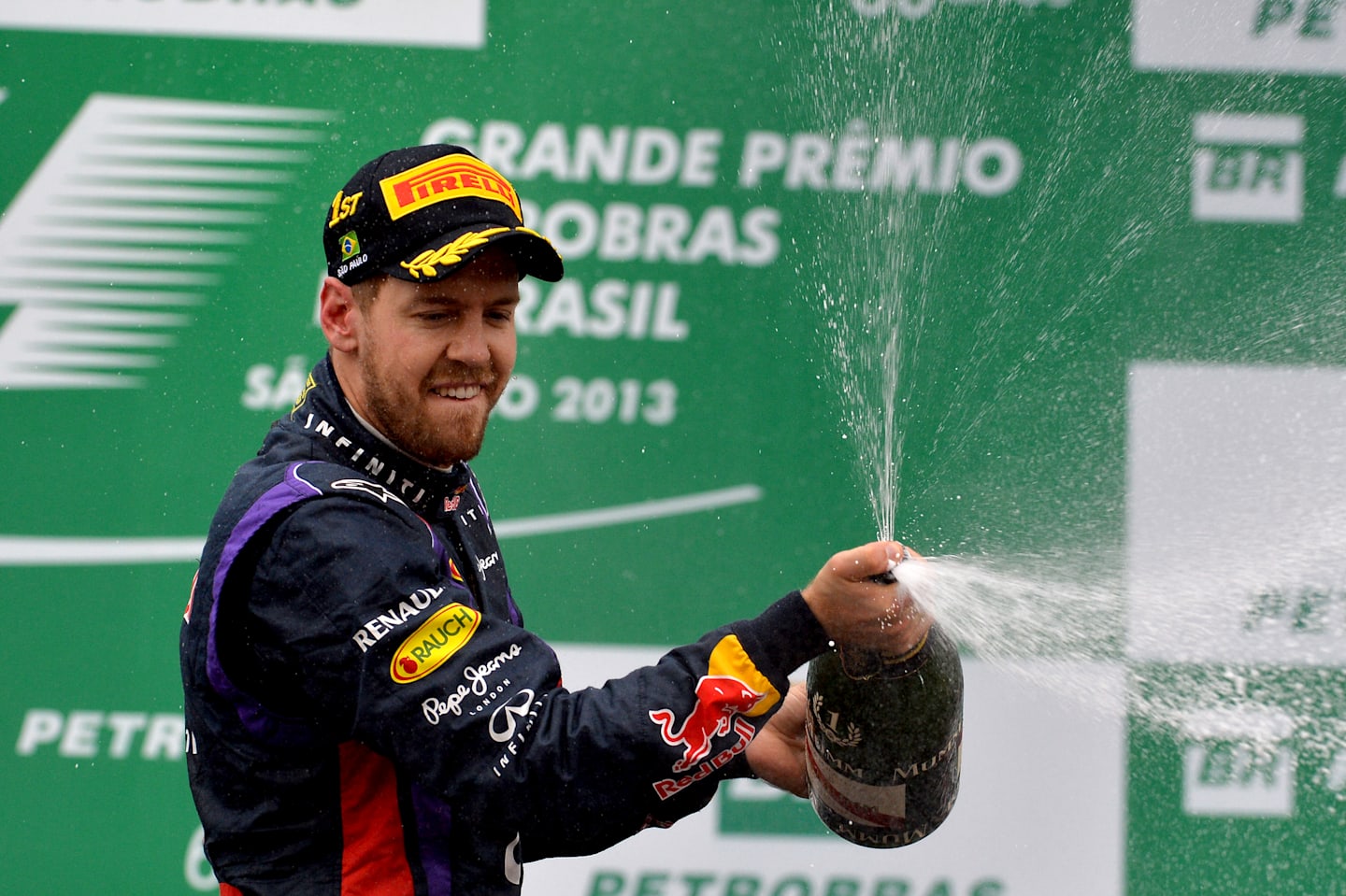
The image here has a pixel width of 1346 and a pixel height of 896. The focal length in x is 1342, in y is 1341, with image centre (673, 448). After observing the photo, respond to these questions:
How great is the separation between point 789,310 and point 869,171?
36 cm

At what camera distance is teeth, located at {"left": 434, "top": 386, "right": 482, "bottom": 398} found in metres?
1.72

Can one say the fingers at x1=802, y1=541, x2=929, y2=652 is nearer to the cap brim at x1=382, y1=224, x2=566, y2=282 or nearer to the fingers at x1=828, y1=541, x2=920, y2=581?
the fingers at x1=828, y1=541, x2=920, y2=581

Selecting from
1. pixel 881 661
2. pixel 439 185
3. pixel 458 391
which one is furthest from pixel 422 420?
pixel 881 661

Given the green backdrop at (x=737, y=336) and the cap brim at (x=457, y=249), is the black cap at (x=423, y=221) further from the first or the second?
the green backdrop at (x=737, y=336)

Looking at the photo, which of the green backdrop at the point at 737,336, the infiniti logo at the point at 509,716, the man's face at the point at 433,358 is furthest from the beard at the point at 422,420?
the green backdrop at the point at 737,336

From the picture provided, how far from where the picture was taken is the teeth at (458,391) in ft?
5.66

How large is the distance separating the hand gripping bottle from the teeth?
567 mm

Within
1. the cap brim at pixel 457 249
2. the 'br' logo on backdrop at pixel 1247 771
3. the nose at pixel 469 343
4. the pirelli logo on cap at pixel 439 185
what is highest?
the pirelli logo on cap at pixel 439 185

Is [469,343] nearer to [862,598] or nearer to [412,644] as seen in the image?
[412,644]

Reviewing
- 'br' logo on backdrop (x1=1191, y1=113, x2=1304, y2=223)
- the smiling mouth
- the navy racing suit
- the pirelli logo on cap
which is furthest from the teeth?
'br' logo on backdrop (x1=1191, y1=113, x2=1304, y2=223)

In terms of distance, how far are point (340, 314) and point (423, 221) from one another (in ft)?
0.62

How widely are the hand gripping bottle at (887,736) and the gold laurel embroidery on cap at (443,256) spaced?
2.21 ft

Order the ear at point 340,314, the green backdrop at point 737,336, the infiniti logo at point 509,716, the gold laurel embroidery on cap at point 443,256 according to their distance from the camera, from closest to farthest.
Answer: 1. the infiniti logo at point 509,716
2. the gold laurel embroidery on cap at point 443,256
3. the ear at point 340,314
4. the green backdrop at point 737,336

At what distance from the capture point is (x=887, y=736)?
5.66ft
